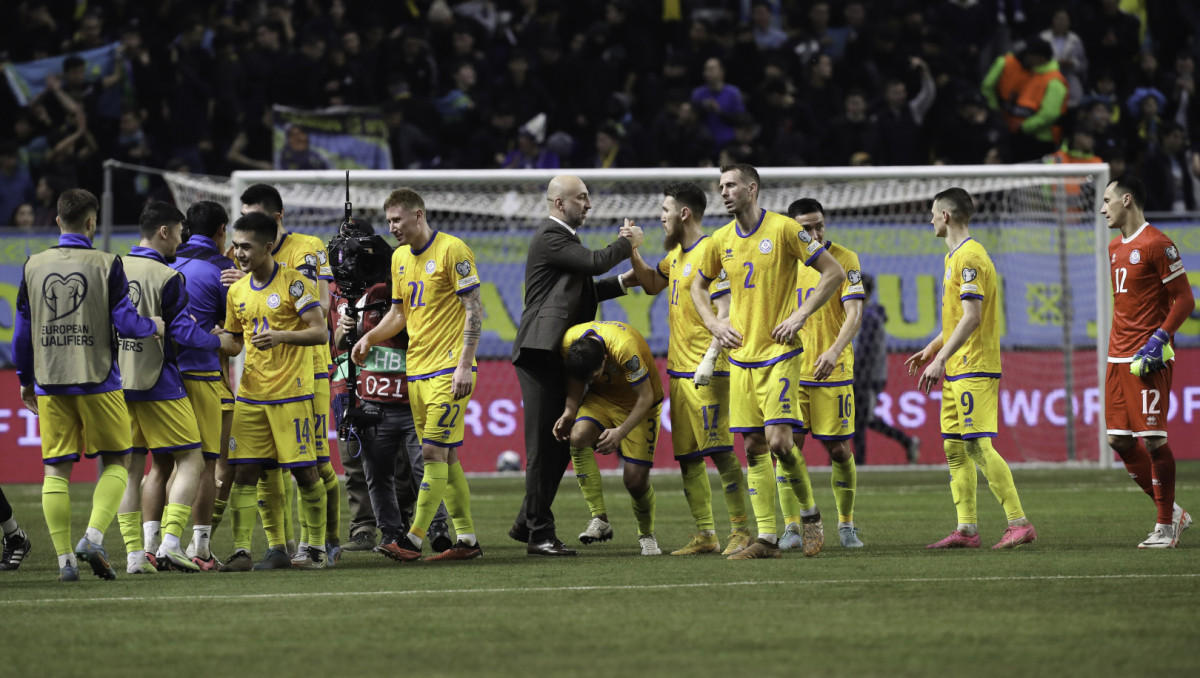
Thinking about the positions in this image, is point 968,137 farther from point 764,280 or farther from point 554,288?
point 764,280

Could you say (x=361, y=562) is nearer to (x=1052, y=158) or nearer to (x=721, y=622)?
(x=721, y=622)

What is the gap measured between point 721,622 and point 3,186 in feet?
52.0

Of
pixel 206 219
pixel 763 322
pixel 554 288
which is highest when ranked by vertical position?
pixel 206 219

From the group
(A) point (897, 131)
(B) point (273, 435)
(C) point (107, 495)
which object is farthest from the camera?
(A) point (897, 131)

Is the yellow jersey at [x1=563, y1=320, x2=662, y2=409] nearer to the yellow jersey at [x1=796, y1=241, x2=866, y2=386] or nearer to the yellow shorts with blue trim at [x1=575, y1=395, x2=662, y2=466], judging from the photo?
the yellow shorts with blue trim at [x1=575, y1=395, x2=662, y2=466]

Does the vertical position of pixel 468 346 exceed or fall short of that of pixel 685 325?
it falls short

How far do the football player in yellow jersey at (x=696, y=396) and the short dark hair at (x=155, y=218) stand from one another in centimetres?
286

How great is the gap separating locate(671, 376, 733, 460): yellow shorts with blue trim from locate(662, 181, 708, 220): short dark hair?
3.62ft

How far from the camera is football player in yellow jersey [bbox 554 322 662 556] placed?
367 inches

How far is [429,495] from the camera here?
361 inches

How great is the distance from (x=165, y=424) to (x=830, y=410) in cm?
437

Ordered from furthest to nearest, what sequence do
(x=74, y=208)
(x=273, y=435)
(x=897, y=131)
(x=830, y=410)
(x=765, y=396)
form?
(x=897, y=131) → (x=830, y=410) → (x=273, y=435) → (x=765, y=396) → (x=74, y=208)

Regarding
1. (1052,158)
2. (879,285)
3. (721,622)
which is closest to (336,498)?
(721,622)

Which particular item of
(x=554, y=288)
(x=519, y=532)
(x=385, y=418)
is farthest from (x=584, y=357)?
(x=385, y=418)
